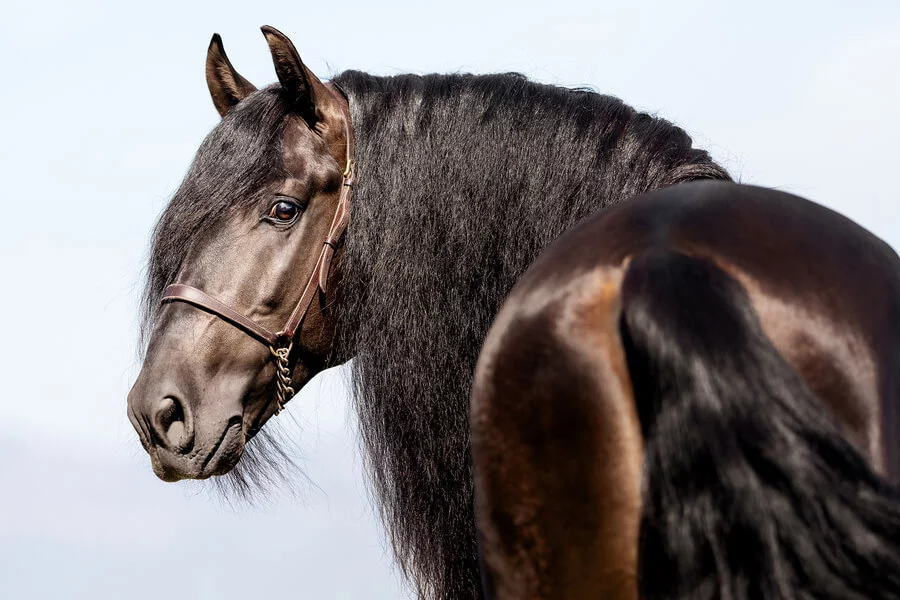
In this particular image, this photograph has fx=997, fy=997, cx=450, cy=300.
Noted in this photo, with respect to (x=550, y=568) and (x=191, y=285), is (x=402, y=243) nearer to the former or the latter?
(x=191, y=285)

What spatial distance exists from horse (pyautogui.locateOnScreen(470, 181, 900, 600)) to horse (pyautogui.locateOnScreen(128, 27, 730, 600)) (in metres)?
1.25

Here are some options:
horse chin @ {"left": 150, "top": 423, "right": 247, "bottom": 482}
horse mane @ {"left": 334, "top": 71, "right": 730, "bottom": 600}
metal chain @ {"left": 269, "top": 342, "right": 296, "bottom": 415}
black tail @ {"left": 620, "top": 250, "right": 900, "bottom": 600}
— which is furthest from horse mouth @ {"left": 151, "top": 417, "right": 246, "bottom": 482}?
black tail @ {"left": 620, "top": 250, "right": 900, "bottom": 600}

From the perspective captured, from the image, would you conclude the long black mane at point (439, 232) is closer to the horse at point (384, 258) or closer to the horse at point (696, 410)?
the horse at point (384, 258)

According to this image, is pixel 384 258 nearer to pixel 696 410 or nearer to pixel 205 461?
pixel 205 461

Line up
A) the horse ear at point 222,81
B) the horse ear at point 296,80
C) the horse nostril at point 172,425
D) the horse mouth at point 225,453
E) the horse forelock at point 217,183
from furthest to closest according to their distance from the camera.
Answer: the horse ear at point 222,81 < the horse ear at point 296,80 < the horse forelock at point 217,183 < the horse mouth at point 225,453 < the horse nostril at point 172,425

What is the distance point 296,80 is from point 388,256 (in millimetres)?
762

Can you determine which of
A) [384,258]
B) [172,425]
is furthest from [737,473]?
[172,425]

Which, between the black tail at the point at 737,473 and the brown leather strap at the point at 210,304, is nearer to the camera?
the black tail at the point at 737,473

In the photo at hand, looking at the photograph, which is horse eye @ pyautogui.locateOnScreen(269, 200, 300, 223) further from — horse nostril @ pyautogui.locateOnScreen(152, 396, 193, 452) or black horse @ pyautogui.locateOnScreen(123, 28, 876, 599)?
horse nostril @ pyautogui.locateOnScreen(152, 396, 193, 452)

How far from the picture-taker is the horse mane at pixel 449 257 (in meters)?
3.29

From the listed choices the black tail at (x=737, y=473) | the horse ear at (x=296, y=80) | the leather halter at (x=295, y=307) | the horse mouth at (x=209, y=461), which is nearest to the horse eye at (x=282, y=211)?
the leather halter at (x=295, y=307)

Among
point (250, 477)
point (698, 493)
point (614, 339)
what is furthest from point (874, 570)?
point (250, 477)

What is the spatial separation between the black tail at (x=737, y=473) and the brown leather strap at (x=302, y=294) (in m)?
1.84

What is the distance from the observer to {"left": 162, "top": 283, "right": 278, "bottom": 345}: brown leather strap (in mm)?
3285
